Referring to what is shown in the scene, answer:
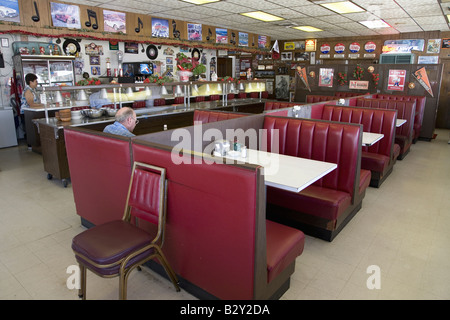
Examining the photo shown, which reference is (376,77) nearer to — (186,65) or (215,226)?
(186,65)

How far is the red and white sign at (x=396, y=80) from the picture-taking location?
891 cm

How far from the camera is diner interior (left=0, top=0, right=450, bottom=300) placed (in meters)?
2.26

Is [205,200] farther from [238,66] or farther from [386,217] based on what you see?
[238,66]

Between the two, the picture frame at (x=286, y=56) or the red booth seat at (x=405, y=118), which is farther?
the picture frame at (x=286, y=56)

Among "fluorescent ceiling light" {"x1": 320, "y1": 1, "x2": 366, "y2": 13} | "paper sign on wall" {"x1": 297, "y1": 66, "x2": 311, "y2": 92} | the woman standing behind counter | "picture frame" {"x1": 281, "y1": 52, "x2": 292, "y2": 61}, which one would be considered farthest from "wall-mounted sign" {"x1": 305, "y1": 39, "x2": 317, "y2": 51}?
the woman standing behind counter

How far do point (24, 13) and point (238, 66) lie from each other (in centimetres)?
861

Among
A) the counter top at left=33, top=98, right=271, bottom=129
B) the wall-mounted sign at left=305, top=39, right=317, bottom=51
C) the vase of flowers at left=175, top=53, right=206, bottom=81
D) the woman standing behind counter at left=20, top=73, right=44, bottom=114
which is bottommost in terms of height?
the counter top at left=33, top=98, right=271, bottom=129

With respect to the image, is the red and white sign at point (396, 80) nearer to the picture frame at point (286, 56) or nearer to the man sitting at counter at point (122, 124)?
the picture frame at point (286, 56)

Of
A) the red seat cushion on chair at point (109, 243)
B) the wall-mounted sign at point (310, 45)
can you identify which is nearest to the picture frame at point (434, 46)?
the wall-mounted sign at point (310, 45)

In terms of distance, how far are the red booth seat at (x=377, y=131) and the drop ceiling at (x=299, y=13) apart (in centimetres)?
281

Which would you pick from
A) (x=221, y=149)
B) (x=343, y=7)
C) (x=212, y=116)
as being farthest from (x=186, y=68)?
(x=221, y=149)

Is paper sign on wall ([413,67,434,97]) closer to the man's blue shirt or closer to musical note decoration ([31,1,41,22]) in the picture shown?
the man's blue shirt

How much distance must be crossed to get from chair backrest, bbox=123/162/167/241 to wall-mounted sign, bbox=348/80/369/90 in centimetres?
865

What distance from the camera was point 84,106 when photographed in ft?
20.4
